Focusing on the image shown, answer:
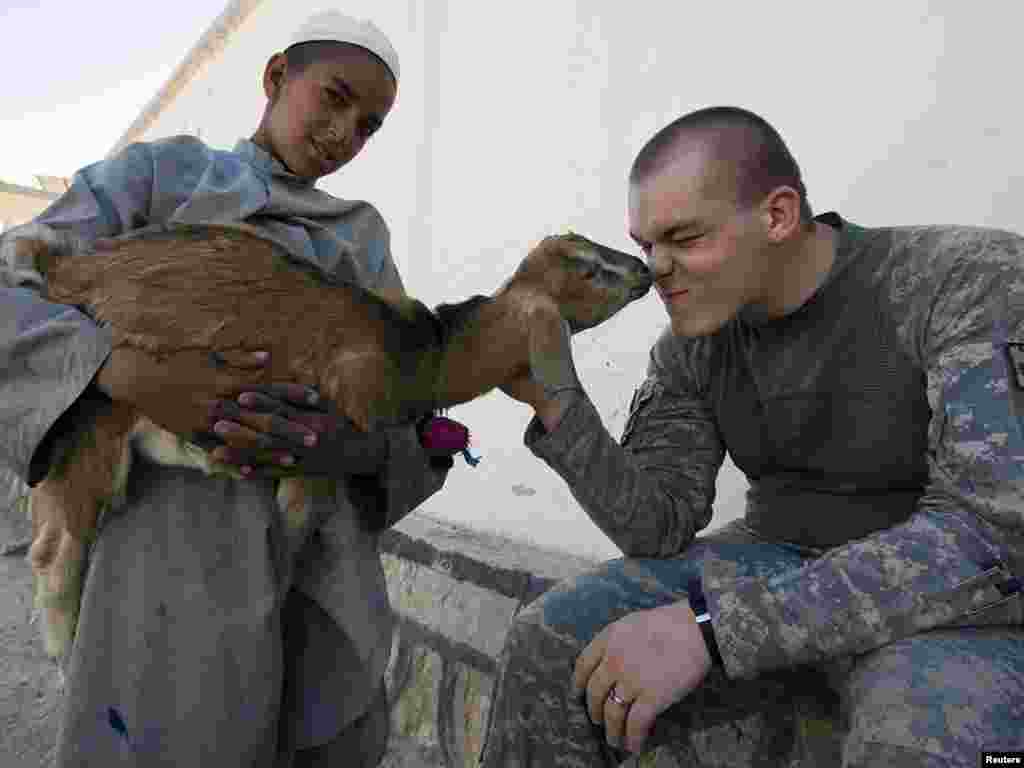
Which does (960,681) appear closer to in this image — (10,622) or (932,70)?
(932,70)

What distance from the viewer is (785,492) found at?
5.00 feet

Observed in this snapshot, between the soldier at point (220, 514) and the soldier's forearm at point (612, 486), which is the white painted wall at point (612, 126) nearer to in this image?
the soldier's forearm at point (612, 486)

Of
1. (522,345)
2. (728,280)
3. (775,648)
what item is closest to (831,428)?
(728,280)

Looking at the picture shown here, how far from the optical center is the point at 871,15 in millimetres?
1920

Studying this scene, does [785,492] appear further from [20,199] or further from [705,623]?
[20,199]

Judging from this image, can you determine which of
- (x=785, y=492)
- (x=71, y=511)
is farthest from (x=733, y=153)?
(x=71, y=511)

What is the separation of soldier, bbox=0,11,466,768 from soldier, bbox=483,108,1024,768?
31 cm

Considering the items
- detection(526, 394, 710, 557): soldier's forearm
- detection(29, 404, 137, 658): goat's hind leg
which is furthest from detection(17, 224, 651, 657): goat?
detection(526, 394, 710, 557): soldier's forearm

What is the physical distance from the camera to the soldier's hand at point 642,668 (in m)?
1.13

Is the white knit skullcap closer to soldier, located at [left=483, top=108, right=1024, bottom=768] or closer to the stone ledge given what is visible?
soldier, located at [left=483, top=108, right=1024, bottom=768]

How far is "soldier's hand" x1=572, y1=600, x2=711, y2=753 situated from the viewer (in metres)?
1.13

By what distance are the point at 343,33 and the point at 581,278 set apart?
2.24 ft

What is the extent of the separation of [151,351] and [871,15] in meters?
1.87

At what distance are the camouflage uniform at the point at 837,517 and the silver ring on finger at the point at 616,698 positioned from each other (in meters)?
0.14
